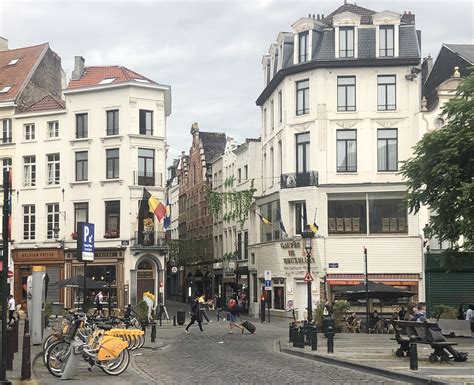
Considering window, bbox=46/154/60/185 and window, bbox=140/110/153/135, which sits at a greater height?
window, bbox=140/110/153/135

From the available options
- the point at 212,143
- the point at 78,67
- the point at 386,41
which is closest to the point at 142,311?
the point at 386,41

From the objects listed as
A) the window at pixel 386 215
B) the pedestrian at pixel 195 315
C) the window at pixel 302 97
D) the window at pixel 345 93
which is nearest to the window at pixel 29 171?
the window at pixel 302 97

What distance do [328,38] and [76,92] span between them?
17.3m

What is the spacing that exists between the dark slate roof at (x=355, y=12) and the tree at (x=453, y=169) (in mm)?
16209

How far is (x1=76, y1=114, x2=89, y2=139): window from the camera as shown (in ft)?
171

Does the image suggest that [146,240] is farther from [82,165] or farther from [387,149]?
[387,149]

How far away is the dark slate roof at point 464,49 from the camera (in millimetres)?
48662

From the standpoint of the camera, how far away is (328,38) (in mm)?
45188

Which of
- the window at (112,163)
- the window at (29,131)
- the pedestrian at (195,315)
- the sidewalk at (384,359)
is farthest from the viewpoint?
the window at (29,131)

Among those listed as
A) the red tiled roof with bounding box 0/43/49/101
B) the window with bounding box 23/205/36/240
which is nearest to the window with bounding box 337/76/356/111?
the window with bounding box 23/205/36/240

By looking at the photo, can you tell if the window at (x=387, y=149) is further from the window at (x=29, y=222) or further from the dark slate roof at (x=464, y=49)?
the window at (x=29, y=222)

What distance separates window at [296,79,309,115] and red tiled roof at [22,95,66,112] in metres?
16.5

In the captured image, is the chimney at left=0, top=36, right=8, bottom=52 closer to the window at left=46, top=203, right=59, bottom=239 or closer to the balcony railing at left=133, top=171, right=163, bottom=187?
the window at left=46, top=203, right=59, bottom=239

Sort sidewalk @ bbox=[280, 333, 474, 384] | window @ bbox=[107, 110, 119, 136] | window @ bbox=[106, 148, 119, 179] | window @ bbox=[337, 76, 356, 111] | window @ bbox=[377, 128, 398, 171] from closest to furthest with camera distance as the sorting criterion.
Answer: sidewalk @ bbox=[280, 333, 474, 384]
window @ bbox=[377, 128, 398, 171]
window @ bbox=[337, 76, 356, 111]
window @ bbox=[106, 148, 119, 179]
window @ bbox=[107, 110, 119, 136]
